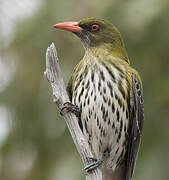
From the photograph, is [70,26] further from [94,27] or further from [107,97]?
[107,97]

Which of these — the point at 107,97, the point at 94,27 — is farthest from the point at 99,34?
the point at 107,97

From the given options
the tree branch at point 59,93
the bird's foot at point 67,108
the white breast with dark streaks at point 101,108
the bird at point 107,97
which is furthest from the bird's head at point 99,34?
the tree branch at point 59,93

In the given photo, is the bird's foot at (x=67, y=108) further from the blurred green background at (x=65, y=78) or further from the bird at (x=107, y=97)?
the blurred green background at (x=65, y=78)

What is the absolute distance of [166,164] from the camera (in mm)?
5977

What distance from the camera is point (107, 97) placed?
5641mm

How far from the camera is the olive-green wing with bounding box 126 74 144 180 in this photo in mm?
5871

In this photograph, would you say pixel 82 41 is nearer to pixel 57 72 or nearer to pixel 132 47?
pixel 132 47

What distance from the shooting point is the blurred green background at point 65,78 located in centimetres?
617

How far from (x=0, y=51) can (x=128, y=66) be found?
5.28 feet

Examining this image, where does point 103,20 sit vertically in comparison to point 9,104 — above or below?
above

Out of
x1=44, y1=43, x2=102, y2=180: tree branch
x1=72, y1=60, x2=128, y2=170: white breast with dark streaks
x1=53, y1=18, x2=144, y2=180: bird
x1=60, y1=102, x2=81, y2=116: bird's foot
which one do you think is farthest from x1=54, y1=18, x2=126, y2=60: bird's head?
x1=44, y1=43, x2=102, y2=180: tree branch

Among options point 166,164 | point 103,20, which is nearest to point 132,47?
point 103,20

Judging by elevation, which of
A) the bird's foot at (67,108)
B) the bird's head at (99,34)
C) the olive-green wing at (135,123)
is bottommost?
the olive-green wing at (135,123)

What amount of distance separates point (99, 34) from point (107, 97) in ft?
2.72
